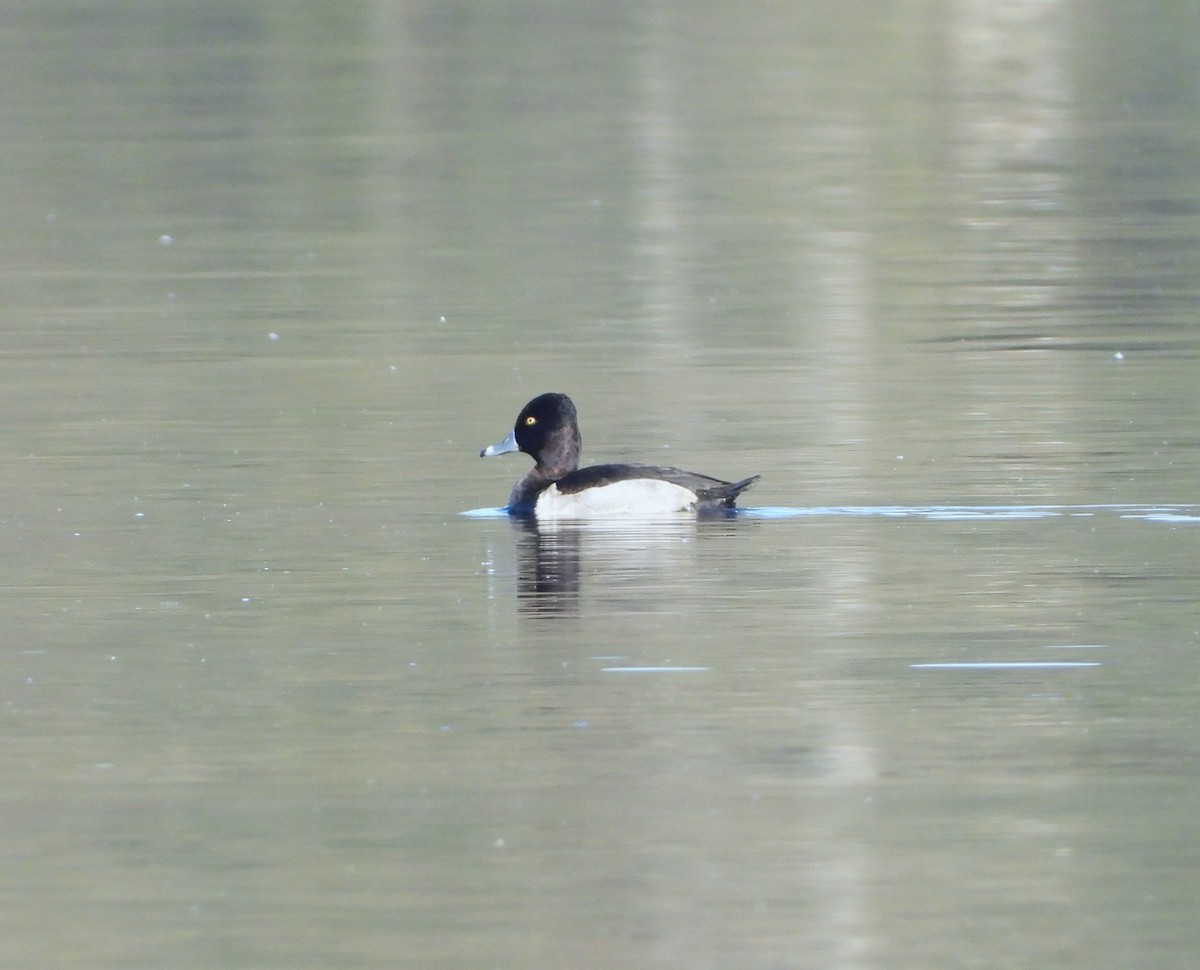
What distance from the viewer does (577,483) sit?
1290 cm

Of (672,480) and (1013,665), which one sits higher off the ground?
(672,480)

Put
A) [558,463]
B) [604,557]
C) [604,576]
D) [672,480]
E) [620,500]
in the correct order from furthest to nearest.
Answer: [558,463] → [620,500] → [672,480] → [604,557] → [604,576]

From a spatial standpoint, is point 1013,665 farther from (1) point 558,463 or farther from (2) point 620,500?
(1) point 558,463

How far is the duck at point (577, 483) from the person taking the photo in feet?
41.4

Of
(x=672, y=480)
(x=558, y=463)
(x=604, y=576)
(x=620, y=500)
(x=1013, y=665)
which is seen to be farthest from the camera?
(x=558, y=463)

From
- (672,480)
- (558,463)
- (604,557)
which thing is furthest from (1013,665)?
(558,463)

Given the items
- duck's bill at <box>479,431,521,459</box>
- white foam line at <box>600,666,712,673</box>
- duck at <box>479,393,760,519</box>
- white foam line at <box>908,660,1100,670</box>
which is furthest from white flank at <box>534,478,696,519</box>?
white foam line at <box>908,660,1100,670</box>

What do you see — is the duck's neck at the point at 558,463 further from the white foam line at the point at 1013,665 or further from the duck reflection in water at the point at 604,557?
the white foam line at the point at 1013,665

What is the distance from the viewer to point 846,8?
56.2 meters

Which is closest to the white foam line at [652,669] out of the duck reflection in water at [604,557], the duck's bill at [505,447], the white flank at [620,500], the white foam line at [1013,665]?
the white foam line at [1013,665]

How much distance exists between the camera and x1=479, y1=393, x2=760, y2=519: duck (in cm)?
1263

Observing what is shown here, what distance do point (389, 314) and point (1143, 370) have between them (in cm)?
574

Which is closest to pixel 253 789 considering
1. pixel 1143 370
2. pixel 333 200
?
pixel 1143 370

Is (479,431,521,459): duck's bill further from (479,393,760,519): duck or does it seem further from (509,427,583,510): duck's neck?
(509,427,583,510): duck's neck
